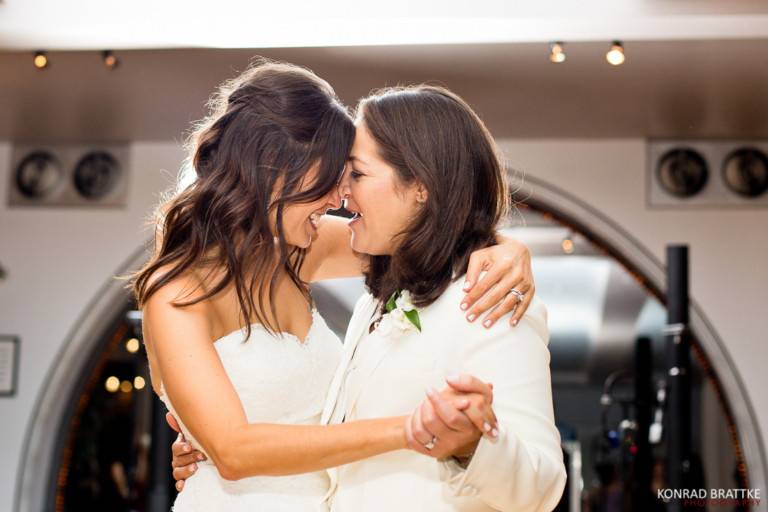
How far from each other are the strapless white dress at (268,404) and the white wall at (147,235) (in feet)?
13.8

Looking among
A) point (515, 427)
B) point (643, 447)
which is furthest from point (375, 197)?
point (643, 447)

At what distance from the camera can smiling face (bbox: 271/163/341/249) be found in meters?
2.25

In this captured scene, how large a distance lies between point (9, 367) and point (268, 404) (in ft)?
15.9

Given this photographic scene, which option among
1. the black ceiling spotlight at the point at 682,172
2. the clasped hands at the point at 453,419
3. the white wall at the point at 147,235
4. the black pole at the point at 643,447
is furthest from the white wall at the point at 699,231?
the clasped hands at the point at 453,419

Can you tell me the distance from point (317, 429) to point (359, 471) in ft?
1.03

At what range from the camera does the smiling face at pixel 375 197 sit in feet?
7.29

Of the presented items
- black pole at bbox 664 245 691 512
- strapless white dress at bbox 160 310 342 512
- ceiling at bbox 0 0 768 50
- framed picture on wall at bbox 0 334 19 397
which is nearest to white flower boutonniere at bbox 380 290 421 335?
strapless white dress at bbox 160 310 342 512

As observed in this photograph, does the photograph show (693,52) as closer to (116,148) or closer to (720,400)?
(720,400)

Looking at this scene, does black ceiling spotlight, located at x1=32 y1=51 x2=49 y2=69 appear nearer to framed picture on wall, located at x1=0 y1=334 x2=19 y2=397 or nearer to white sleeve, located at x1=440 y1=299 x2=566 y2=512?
framed picture on wall, located at x1=0 y1=334 x2=19 y2=397

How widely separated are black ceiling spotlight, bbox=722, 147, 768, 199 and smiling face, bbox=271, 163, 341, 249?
4.46 metres

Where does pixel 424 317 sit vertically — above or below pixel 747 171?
below

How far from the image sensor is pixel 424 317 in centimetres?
212

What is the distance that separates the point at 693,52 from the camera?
15.6 feet

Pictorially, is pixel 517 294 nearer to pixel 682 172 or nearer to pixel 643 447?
pixel 643 447
